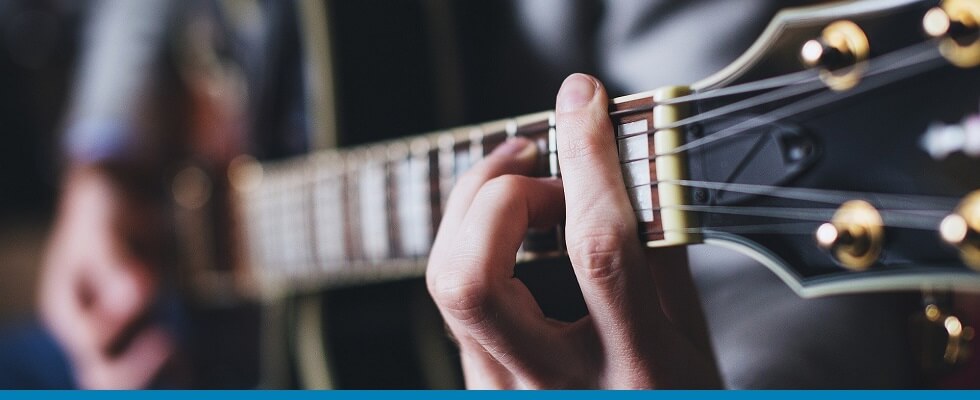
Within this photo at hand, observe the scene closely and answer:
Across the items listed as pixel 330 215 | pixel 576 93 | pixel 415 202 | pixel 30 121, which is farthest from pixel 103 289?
pixel 576 93

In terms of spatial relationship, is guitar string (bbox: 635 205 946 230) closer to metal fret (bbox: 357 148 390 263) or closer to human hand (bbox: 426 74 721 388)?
human hand (bbox: 426 74 721 388)

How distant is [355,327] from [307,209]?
9 centimetres

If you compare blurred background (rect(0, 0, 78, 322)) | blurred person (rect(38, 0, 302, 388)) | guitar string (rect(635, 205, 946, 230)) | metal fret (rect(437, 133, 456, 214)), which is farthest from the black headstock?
blurred background (rect(0, 0, 78, 322))

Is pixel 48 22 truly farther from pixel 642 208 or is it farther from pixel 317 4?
pixel 642 208

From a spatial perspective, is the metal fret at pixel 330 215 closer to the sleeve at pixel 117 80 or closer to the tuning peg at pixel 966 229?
the tuning peg at pixel 966 229

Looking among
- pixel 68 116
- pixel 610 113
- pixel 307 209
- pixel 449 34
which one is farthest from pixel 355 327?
pixel 68 116

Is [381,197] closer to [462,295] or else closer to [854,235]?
[462,295]

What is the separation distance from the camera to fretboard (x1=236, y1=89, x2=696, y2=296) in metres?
0.23

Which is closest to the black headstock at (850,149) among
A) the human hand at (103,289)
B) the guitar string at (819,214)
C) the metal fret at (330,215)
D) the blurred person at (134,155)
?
the guitar string at (819,214)

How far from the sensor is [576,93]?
24cm

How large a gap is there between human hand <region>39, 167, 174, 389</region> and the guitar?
0.54m

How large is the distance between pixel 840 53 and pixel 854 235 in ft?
0.16

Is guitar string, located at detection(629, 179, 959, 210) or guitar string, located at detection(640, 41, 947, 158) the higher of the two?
guitar string, located at detection(640, 41, 947, 158)

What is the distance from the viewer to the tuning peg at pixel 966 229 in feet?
0.59
